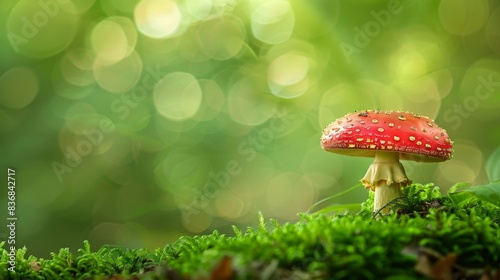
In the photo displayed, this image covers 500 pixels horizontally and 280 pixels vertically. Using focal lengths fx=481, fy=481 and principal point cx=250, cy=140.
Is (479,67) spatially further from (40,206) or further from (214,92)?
(40,206)

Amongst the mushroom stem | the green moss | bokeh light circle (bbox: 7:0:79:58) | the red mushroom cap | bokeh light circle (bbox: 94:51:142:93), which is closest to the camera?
the green moss

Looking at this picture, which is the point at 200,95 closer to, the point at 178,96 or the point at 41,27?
the point at 178,96

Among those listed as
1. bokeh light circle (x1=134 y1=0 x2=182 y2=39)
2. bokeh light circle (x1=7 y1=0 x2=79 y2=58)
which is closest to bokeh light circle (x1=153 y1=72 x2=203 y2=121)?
bokeh light circle (x1=134 y1=0 x2=182 y2=39)

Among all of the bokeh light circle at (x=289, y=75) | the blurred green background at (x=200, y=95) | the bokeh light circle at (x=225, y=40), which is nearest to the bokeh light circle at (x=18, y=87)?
the blurred green background at (x=200, y=95)

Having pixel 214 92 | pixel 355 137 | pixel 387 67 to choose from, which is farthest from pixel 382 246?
pixel 214 92

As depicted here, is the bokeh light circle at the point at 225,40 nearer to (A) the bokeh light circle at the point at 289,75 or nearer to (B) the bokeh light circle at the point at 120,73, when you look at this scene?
(A) the bokeh light circle at the point at 289,75

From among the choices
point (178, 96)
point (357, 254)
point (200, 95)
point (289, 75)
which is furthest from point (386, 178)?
point (178, 96)

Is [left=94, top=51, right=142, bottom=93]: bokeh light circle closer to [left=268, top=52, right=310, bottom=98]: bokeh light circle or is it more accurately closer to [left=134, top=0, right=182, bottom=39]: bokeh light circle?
[left=134, top=0, right=182, bottom=39]: bokeh light circle
